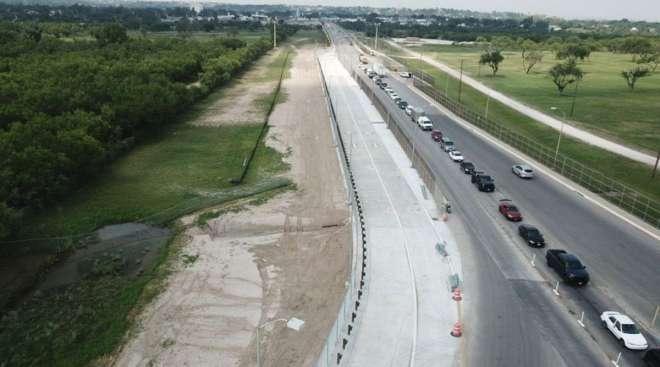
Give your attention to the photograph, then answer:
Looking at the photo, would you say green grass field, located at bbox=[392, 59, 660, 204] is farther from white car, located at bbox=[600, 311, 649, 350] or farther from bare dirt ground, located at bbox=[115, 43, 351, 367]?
bare dirt ground, located at bbox=[115, 43, 351, 367]

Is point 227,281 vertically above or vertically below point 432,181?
below

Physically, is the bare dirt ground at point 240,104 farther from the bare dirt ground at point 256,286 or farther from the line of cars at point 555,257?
the line of cars at point 555,257

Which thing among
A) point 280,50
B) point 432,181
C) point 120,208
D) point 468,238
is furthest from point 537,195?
point 280,50

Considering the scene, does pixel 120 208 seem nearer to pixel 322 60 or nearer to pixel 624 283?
pixel 624 283

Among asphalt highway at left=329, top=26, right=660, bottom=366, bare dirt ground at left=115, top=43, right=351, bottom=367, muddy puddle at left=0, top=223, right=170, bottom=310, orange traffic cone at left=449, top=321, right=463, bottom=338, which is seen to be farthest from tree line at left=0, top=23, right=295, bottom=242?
asphalt highway at left=329, top=26, right=660, bottom=366

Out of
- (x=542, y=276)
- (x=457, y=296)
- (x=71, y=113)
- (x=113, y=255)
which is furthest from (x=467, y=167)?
(x=71, y=113)

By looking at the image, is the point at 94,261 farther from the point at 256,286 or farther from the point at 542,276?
the point at 542,276

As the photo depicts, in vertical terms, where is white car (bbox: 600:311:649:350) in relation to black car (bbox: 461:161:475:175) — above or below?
below
